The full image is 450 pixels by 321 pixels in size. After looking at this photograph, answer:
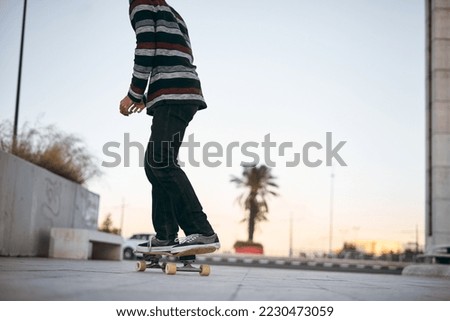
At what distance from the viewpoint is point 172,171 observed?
12.8 ft

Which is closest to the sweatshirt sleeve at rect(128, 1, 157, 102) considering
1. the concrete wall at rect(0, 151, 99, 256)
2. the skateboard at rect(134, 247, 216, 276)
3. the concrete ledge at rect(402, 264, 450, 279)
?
the skateboard at rect(134, 247, 216, 276)

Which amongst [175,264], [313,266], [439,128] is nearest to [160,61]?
[175,264]

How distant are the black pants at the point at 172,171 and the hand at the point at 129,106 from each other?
7.2 inches

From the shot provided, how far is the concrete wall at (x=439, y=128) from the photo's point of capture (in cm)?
2077

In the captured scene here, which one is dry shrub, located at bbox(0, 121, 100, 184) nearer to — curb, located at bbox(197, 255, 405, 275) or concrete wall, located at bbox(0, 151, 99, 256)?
concrete wall, located at bbox(0, 151, 99, 256)

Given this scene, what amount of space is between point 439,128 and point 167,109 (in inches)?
742

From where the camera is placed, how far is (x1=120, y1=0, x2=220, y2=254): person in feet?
12.7

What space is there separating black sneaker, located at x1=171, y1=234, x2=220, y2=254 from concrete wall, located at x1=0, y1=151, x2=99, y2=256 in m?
4.11

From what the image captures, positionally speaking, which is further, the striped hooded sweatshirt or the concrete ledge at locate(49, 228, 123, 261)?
the concrete ledge at locate(49, 228, 123, 261)

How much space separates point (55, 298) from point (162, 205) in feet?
6.67

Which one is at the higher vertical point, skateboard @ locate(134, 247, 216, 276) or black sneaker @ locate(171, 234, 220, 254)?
black sneaker @ locate(171, 234, 220, 254)

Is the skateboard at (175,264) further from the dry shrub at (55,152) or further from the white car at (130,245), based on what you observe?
the white car at (130,245)

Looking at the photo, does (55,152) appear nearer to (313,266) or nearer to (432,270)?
(432,270)
